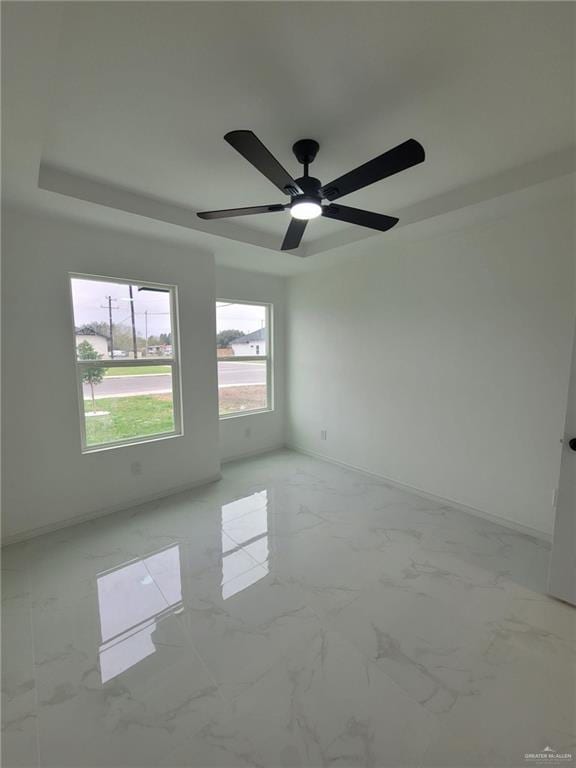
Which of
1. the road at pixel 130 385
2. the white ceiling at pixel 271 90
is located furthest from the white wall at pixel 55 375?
the white ceiling at pixel 271 90

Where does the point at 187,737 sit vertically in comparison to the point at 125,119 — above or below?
below

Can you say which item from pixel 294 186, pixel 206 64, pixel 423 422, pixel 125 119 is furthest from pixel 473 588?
pixel 125 119

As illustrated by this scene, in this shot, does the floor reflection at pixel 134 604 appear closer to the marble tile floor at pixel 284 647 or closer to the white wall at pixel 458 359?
the marble tile floor at pixel 284 647

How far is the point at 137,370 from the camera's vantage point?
316 cm

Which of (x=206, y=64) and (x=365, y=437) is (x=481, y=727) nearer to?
(x=365, y=437)

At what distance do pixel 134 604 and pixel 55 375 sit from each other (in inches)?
72.2

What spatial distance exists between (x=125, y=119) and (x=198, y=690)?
2759mm

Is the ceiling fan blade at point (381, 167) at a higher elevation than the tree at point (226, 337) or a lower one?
higher

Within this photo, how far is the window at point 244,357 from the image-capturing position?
4207mm

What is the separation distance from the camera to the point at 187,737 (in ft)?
4.15

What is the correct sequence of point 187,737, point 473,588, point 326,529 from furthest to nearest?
point 326,529 < point 473,588 < point 187,737

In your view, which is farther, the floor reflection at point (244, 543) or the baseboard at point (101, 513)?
the baseboard at point (101, 513)

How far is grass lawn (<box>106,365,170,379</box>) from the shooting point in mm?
3021

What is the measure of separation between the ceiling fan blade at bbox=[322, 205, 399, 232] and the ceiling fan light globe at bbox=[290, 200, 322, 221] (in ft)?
0.28
